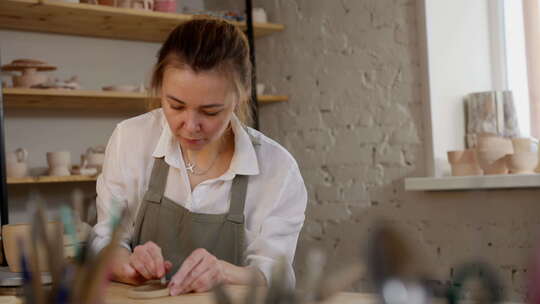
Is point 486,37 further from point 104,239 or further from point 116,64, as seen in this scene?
point 104,239

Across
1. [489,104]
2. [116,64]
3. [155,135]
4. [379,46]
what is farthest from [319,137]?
[155,135]

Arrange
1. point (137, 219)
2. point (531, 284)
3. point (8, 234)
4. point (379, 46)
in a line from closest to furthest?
point (531, 284) < point (8, 234) < point (137, 219) < point (379, 46)

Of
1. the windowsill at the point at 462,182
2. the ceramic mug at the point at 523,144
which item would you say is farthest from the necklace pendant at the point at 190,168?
the ceramic mug at the point at 523,144

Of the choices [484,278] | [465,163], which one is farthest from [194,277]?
[465,163]

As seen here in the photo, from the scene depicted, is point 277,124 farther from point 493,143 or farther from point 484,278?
point 484,278

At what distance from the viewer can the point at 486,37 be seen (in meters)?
3.09

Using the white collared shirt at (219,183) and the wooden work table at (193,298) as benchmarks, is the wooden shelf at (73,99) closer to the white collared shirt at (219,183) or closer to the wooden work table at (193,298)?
the white collared shirt at (219,183)

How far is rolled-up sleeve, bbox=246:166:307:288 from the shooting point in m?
1.58

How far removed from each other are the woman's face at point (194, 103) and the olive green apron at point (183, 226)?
20cm

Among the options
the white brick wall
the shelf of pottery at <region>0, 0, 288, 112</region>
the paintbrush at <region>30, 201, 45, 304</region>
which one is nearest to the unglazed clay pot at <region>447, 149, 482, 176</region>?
the white brick wall

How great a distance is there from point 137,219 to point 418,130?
1.64 m

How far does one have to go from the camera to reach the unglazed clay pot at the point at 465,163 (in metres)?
2.78

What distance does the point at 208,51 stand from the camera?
5.25 ft

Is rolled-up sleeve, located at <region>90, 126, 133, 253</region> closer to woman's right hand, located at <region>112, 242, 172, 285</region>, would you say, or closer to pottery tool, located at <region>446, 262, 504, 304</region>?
woman's right hand, located at <region>112, 242, 172, 285</region>
